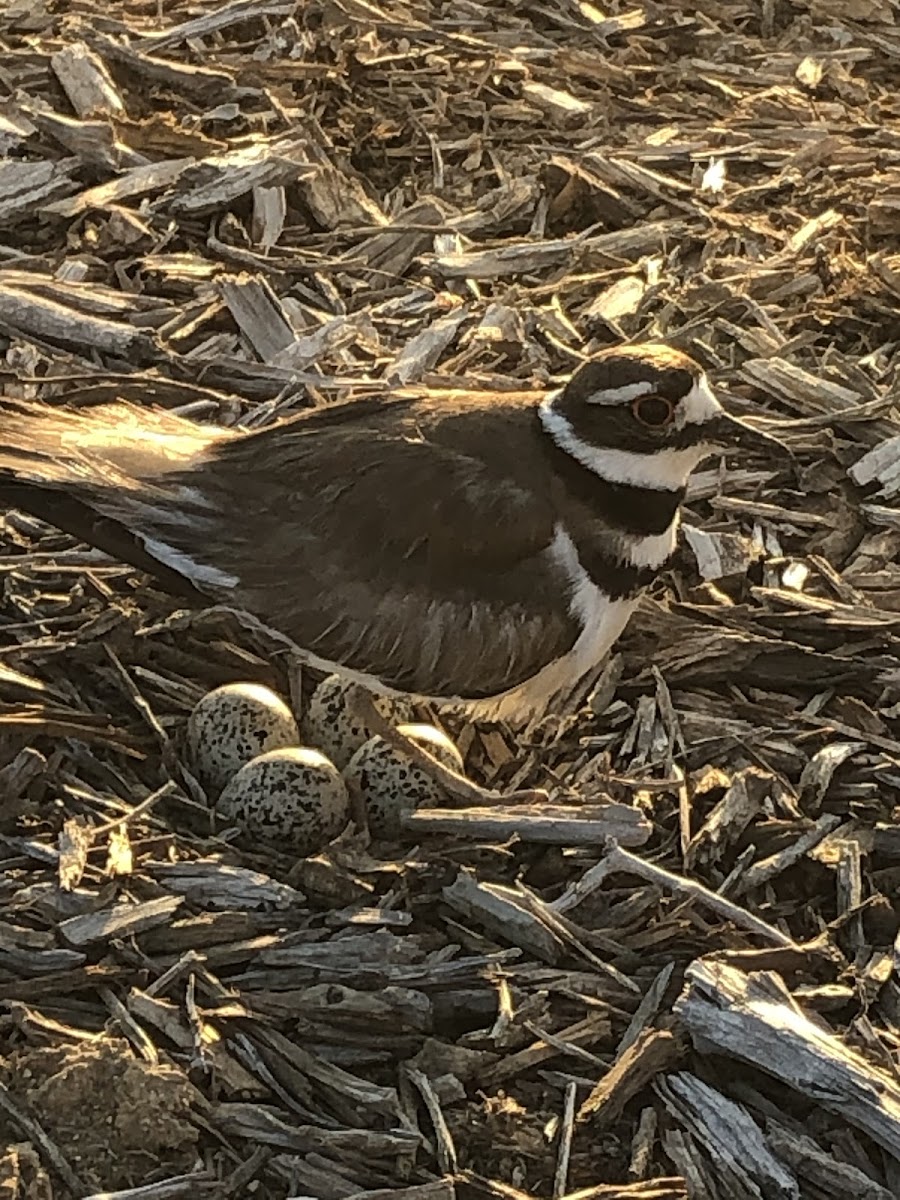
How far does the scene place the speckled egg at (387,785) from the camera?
294 cm

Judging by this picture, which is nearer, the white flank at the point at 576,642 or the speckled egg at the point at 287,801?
the speckled egg at the point at 287,801

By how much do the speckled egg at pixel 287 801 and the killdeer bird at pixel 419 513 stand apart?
20cm

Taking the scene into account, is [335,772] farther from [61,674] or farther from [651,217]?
[651,217]

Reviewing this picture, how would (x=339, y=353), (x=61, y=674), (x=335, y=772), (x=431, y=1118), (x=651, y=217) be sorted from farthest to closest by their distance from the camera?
(x=651, y=217), (x=339, y=353), (x=61, y=674), (x=335, y=772), (x=431, y=1118)

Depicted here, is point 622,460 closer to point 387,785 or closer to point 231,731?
point 387,785

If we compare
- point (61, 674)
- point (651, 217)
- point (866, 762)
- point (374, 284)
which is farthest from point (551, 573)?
point (651, 217)

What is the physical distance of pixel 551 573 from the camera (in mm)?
2998

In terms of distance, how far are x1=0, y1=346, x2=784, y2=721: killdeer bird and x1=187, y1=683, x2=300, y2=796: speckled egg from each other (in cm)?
12

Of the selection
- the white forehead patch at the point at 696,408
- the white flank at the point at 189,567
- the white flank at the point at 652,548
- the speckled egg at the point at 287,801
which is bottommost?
the speckled egg at the point at 287,801

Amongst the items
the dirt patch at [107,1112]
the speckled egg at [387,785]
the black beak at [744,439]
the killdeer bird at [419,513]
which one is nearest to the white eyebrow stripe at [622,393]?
the killdeer bird at [419,513]

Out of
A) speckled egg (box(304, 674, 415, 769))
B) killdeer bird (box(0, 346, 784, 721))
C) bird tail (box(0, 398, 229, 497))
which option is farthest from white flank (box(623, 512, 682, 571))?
bird tail (box(0, 398, 229, 497))

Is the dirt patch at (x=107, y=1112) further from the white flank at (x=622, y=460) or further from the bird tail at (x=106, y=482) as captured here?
the white flank at (x=622, y=460)

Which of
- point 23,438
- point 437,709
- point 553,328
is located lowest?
point 437,709

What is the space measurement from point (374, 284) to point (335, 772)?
59.9 inches
